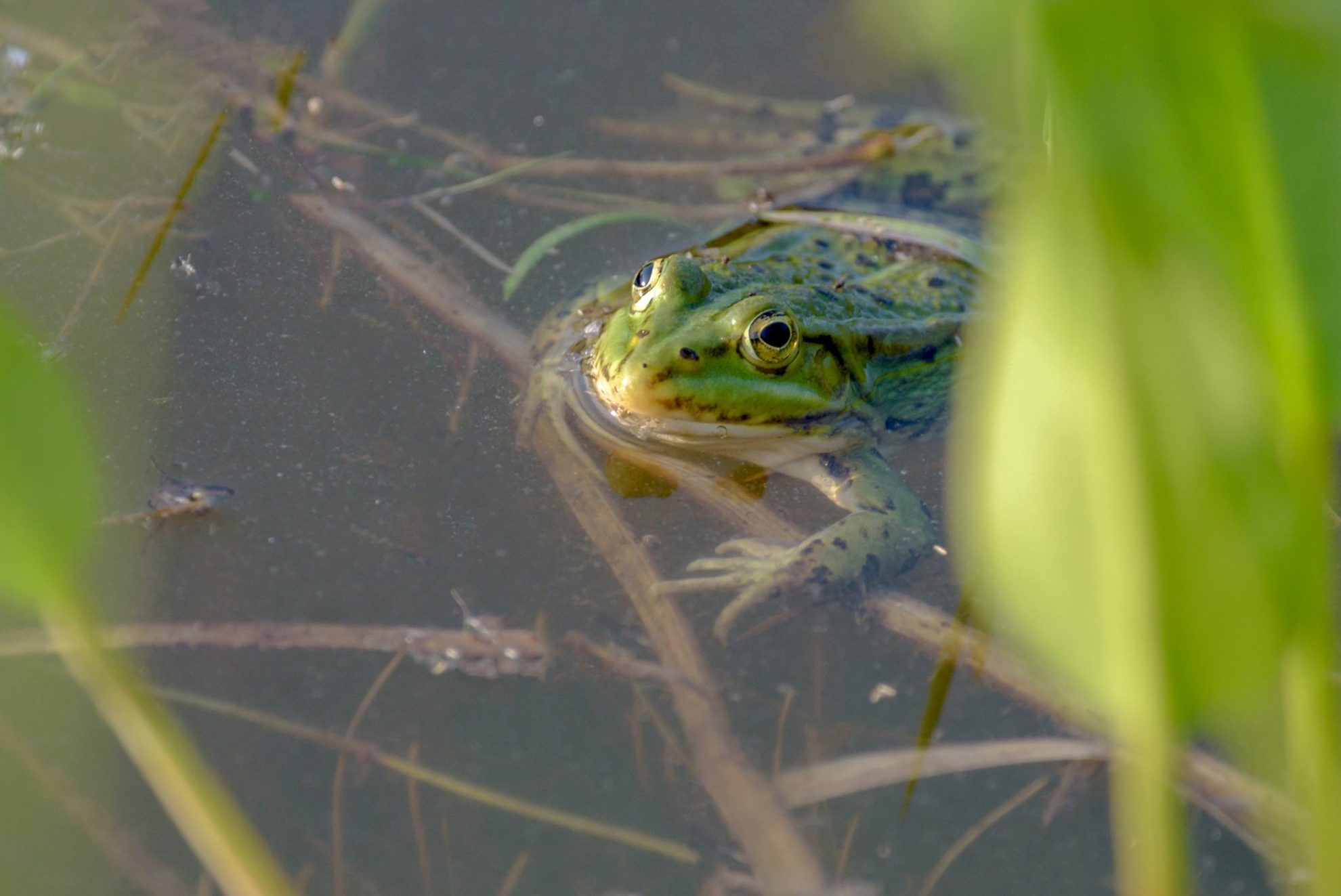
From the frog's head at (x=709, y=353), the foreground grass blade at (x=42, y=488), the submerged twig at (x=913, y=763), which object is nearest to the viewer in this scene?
the foreground grass blade at (x=42, y=488)

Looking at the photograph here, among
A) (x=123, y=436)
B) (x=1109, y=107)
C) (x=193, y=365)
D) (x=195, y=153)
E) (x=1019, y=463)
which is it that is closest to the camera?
(x=1109, y=107)

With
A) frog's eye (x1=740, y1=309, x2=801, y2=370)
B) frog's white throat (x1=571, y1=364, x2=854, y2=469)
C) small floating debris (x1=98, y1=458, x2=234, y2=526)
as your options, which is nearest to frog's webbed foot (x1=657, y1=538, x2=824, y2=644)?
frog's white throat (x1=571, y1=364, x2=854, y2=469)

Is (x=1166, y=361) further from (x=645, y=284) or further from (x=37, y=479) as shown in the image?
(x=645, y=284)

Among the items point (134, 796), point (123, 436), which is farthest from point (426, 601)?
point (123, 436)

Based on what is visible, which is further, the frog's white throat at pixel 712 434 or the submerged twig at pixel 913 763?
the frog's white throat at pixel 712 434

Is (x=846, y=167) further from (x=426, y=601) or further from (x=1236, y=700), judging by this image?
(x=1236, y=700)

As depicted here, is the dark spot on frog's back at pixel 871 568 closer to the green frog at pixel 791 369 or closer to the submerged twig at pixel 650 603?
the green frog at pixel 791 369

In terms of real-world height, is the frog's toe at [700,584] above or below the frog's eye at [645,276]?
below

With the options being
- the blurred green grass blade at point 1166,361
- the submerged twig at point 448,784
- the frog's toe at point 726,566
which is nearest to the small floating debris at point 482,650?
the submerged twig at point 448,784
